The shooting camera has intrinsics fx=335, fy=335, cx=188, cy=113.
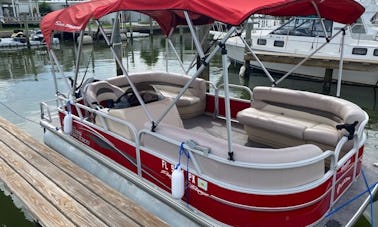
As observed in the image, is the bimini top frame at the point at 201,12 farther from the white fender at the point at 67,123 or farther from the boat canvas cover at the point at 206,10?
the white fender at the point at 67,123

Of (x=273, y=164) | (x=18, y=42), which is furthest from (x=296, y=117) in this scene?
(x=18, y=42)

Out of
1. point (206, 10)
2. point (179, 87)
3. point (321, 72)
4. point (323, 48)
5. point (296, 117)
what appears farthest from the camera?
point (321, 72)

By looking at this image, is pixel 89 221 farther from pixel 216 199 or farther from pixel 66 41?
pixel 66 41

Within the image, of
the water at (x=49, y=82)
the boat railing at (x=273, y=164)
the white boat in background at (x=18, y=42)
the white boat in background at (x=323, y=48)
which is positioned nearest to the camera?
the boat railing at (x=273, y=164)

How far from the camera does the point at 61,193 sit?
445 centimetres

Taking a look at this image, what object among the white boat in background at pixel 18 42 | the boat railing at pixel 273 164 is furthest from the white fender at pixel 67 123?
the white boat in background at pixel 18 42

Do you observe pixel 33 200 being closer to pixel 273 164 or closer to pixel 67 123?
pixel 67 123

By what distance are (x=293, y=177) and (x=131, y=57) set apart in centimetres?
1957

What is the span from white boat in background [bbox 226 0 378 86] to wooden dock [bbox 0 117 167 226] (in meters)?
8.58

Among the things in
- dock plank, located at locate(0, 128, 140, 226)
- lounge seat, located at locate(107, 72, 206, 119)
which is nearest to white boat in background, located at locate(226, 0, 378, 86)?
lounge seat, located at locate(107, 72, 206, 119)

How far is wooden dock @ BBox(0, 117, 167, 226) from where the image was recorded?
3.92 m

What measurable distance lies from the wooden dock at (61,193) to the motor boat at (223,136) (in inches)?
12.4

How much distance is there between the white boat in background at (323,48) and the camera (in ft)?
39.3

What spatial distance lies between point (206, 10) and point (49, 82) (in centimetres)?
1256
